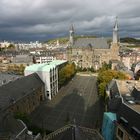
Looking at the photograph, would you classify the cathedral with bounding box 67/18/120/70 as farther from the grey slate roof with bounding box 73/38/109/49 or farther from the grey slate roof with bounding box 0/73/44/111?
the grey slate roof with bounding box 0/73/44/111

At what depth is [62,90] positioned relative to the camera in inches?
3292

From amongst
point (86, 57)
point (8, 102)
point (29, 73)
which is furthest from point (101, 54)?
point (8, 102)

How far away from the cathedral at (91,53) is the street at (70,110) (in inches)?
2512

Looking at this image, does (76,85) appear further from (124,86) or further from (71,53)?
(71,53)

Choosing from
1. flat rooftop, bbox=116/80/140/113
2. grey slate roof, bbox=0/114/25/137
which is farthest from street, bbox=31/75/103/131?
grey slate roof, bbox=0/114/25/137

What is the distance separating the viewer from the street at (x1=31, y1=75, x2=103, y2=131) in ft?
167

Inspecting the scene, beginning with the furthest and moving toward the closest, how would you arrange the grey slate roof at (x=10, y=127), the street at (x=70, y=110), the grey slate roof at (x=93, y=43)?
the grey slate roof at (x=93, y=43)
the street at (x=70, y=110)
the grey slate roof at (x=10, y=127)

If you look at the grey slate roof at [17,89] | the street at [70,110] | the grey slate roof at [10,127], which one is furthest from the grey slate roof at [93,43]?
the grey slate roof at [10,127]

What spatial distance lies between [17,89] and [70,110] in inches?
693

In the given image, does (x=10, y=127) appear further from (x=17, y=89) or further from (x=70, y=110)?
(x=70, y=110)

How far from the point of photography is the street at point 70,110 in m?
51.0

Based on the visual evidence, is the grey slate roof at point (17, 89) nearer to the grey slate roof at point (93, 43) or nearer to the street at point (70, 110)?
the street at point (70, 110)

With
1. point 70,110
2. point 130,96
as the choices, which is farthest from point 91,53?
point 130,96

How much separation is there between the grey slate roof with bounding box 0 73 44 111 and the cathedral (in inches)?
3009
